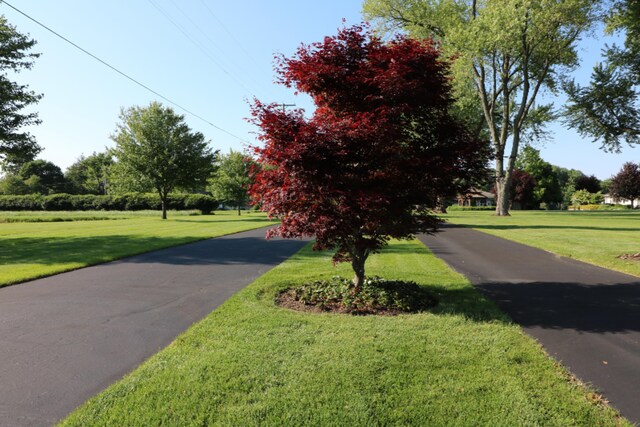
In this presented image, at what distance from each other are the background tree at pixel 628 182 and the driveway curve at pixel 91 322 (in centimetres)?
7668

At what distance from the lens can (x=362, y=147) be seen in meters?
5.46

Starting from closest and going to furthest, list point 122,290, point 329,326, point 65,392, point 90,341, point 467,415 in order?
1. point 467,415
2. point 65,392
3. point 90,341
4. point 329,326
5. point 122,290

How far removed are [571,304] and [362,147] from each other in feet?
13.6

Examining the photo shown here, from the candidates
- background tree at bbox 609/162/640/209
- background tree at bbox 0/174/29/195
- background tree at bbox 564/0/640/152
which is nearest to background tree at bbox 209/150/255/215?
background tree at bbox 564/0/640/152

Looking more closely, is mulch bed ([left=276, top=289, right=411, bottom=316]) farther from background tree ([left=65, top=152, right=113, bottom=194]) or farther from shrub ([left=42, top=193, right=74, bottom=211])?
background tree ([left=65, top=152, right=113, bottom=194])

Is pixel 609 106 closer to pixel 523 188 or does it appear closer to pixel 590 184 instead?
pixel 523 188

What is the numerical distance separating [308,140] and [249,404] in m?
3.32

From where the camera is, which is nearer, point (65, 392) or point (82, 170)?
point (65, 392)

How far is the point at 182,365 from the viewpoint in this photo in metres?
3.79

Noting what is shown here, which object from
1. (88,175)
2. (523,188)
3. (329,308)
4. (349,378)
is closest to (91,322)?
(329,308)

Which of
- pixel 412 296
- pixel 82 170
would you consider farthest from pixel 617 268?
pixel 82 170

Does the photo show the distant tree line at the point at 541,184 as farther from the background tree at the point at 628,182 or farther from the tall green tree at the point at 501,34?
the tall green tree at the point at 501,34

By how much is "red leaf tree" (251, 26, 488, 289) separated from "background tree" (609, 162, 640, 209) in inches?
3036

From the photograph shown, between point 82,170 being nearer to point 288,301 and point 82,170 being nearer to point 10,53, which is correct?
point 10,53
